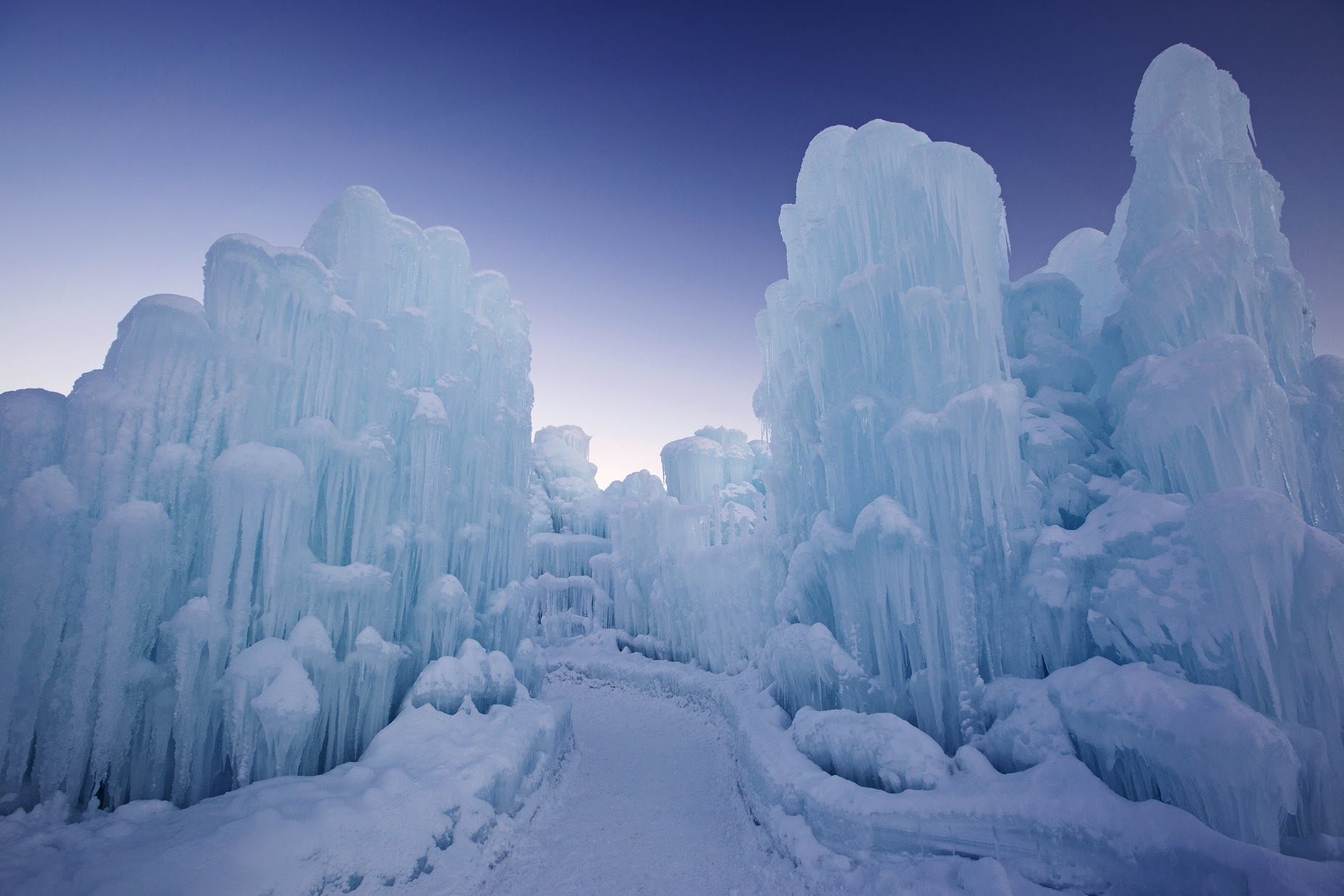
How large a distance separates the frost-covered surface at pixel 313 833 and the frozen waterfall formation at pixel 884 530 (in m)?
0.77

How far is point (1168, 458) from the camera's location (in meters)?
7.50

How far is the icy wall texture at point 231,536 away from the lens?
639 centimetres

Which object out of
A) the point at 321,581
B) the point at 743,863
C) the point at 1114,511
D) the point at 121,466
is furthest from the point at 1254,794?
the point at 121,466

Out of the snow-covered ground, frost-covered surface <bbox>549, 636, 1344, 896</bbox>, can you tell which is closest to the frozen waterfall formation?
frost-covered surface <bbox>549, 636, 1344, 896</bbox>

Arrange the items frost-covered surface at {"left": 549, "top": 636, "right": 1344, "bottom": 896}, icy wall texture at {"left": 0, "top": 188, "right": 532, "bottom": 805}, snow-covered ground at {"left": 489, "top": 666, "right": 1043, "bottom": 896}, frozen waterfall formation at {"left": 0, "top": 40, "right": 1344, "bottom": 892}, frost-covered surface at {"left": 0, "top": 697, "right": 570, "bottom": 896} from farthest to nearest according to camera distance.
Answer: icy wall texture at {"left": 0, "top": 188, "right": 532, "bottom": 805}, snow-covered ground at {"left": 489, "top": 666, "right": 1043, "bottom": 896}, frozen waterfall formation at {"left": 0, "top": 40, "right": 1344, "bottom": 892}, frost-covered surface at {"left": 0, "top": 697, "right": 570, "bottom": 896}, frost-covered surface at {"left": 549, "top": 636, "right": 1344, "bottom": 896}

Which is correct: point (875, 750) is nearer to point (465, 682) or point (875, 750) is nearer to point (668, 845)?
point (668, 845)

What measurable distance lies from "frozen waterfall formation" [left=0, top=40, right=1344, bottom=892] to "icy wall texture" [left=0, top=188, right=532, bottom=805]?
1.6 inches

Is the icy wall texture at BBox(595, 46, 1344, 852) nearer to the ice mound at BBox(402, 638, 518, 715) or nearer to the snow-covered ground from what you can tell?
the snow-covered ground

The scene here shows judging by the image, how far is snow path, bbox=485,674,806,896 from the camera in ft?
22.6

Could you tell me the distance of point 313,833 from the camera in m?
5.89

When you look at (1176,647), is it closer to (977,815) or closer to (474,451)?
(977,815)

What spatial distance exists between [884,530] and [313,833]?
27.8ft

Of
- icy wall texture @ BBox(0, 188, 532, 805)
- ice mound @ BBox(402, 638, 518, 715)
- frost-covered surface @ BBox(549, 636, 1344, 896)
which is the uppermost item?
icy wall texture @ BBox(0, 188, 532, 805)

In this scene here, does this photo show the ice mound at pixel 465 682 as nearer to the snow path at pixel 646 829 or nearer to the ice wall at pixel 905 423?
the snow path at pixel 646 829
